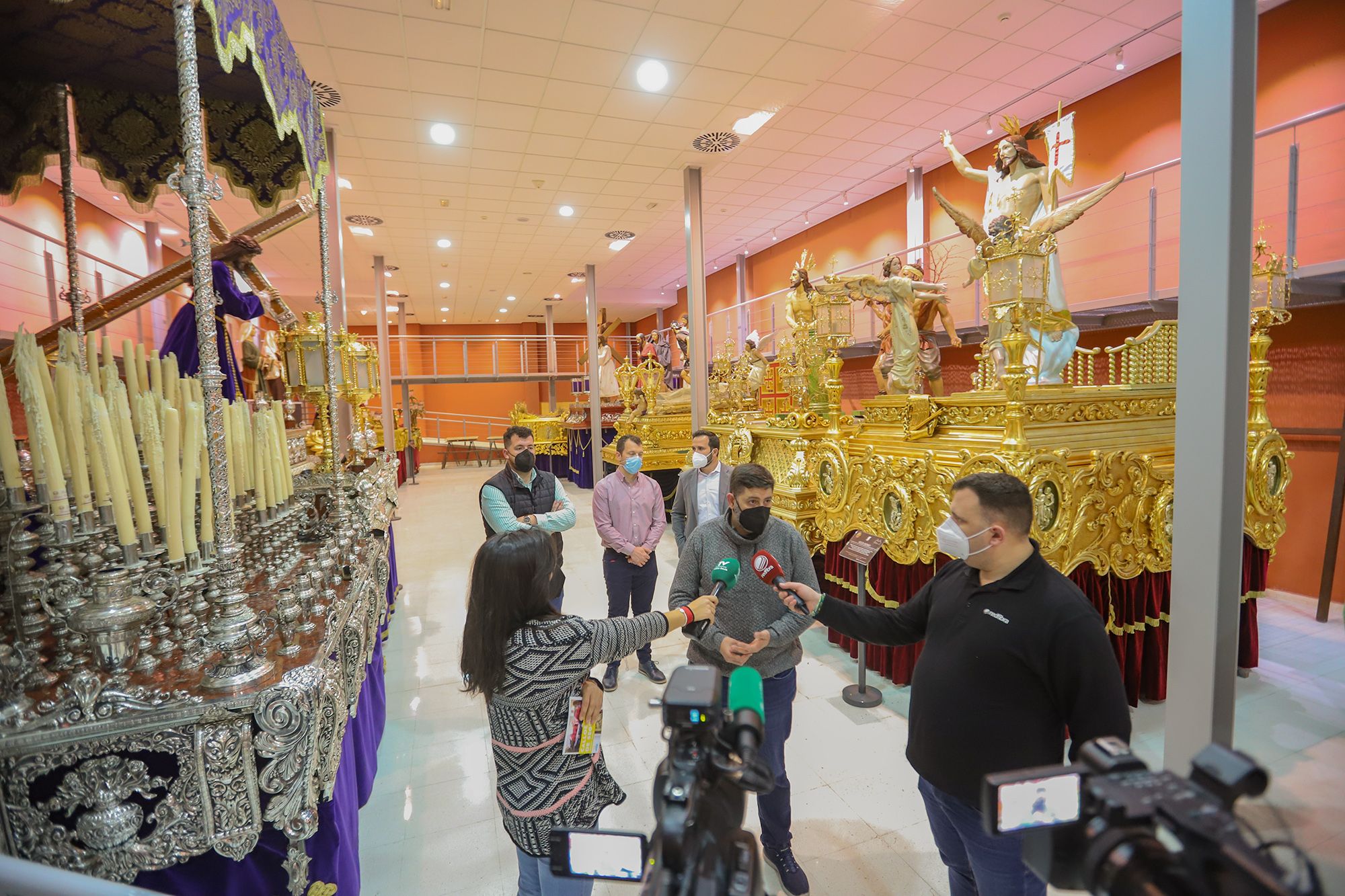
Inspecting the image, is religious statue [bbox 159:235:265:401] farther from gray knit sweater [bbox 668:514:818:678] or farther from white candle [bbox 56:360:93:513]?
gray knit sweater [bbox 668:514:818:678]

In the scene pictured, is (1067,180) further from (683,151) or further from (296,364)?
(296,364)

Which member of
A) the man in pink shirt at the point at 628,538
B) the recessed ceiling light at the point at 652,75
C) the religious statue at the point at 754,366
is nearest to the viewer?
the man in pink shirt at the point at 628,538

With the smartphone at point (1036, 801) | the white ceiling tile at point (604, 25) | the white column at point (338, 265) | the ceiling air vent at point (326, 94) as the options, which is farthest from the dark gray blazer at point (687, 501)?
the ceiling air vent at point (326, 94)

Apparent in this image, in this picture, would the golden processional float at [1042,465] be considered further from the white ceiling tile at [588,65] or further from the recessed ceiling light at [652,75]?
the white ceiling tile at [588,65]

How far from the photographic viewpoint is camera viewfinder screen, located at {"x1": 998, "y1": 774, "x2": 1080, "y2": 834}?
27.1 inches

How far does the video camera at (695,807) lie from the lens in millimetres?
656

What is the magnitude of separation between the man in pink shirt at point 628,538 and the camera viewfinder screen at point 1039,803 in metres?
3.12

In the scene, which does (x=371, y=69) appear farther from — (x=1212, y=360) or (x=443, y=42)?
(x=1212, y=360)

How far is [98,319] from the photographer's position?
316 centimetres

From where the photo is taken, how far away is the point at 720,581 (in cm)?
193

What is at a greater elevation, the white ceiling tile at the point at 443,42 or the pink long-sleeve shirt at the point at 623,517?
the white ceiling tile at the point at 443,42

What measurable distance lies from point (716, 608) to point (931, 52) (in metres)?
6.35

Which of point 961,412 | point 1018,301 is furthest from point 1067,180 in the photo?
point 961,412

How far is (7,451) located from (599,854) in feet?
6.48
